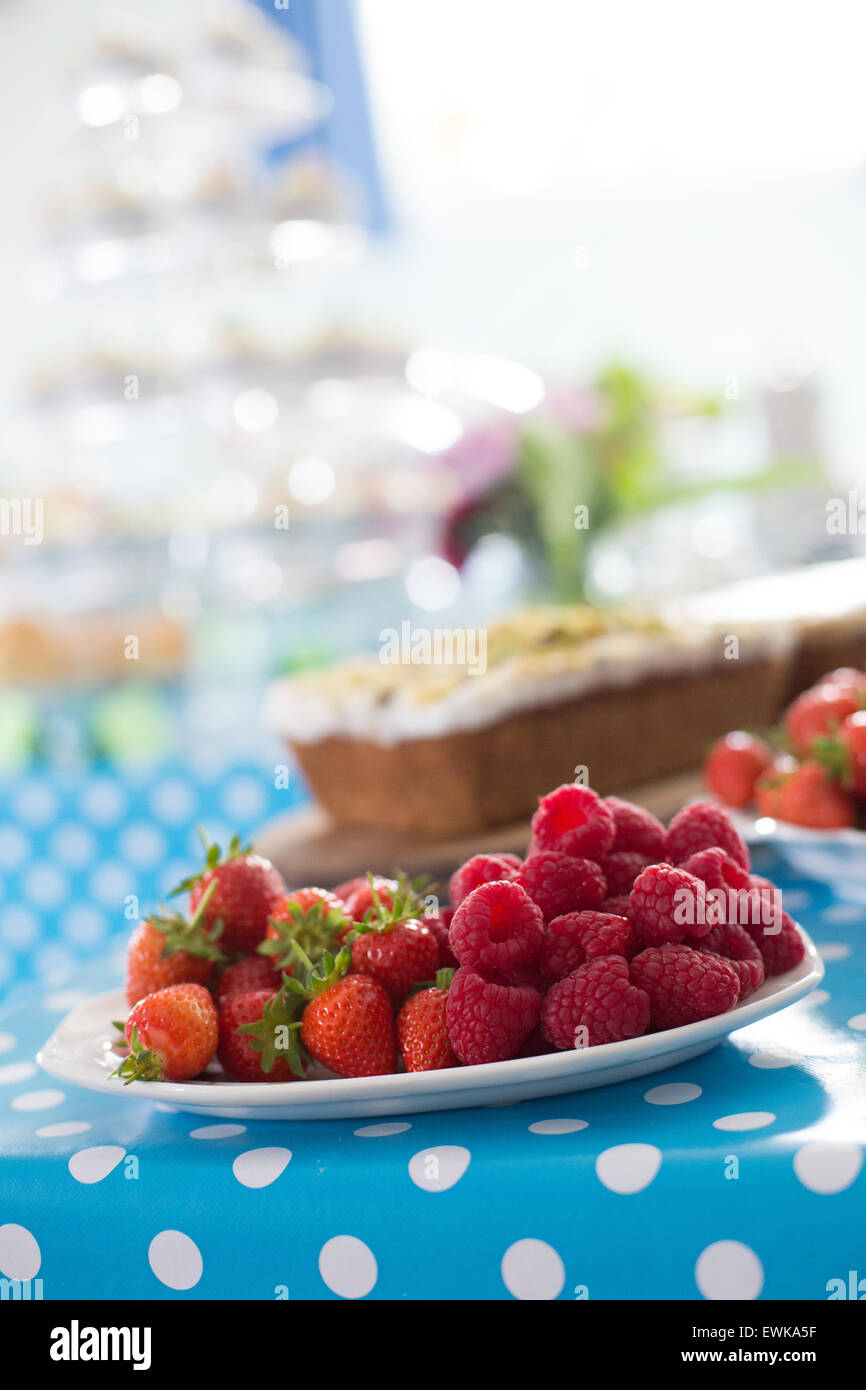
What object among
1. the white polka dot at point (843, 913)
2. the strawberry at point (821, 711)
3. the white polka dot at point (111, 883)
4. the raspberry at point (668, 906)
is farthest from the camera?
the white polka dot at point (111, 883)

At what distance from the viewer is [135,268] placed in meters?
3.38

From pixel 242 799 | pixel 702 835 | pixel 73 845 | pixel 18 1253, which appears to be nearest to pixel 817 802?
pixel 702 835

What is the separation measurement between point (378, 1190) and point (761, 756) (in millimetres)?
813

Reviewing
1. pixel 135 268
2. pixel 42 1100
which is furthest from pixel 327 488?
pixel 42 1100

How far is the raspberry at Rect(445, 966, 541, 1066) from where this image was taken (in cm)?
80

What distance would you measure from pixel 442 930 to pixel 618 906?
12 cm

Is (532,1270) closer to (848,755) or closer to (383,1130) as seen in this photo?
(383,1130)

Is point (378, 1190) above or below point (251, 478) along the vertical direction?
below

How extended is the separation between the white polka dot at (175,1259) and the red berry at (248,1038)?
0.11 metres

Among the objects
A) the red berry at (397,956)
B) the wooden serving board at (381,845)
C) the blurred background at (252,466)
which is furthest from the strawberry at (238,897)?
the blurred background at (252,466)

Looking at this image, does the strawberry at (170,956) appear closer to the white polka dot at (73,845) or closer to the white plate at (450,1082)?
the white plate at (450,1082)

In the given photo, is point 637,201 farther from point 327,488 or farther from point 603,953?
point 603,953

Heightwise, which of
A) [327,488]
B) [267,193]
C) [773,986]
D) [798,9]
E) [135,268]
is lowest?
[773,986]

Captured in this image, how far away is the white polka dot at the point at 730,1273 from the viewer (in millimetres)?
733
